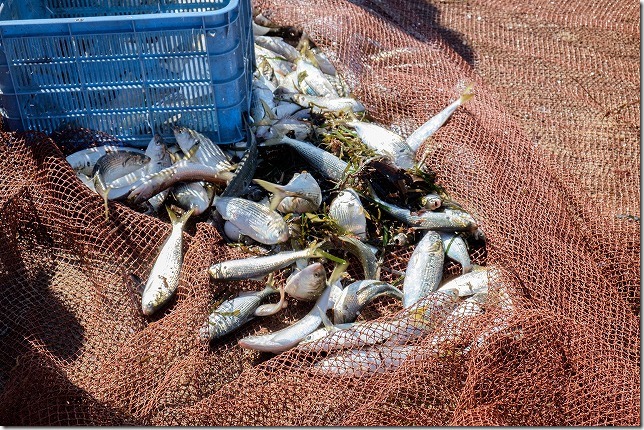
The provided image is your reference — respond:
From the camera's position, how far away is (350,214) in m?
4.04

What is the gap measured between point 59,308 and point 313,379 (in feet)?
5.00

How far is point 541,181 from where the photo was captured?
4387mm

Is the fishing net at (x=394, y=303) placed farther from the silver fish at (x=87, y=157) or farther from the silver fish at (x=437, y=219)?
the silver fish at (x=87, y=157)

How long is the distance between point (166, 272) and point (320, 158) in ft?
3.96

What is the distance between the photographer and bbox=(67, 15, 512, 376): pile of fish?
3.54 metres

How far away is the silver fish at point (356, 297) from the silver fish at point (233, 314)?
385 millimetres

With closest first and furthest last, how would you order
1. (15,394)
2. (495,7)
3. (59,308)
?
(15,394) → (59,308) → (495,7)

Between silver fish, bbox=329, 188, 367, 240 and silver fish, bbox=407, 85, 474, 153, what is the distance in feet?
2.40

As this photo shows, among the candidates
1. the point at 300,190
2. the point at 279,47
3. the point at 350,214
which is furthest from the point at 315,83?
the point at 350,214

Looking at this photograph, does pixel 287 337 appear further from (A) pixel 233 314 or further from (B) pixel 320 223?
(B) pixel 320 223

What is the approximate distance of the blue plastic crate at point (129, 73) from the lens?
406 centimetres

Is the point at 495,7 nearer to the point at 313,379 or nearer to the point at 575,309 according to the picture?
the point at 575,309

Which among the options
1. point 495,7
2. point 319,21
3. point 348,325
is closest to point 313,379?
point 348,325

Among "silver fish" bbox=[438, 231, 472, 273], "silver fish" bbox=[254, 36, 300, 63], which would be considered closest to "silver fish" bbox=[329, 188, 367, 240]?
"silver fish" bbox=[438, 231, 472, 273]
